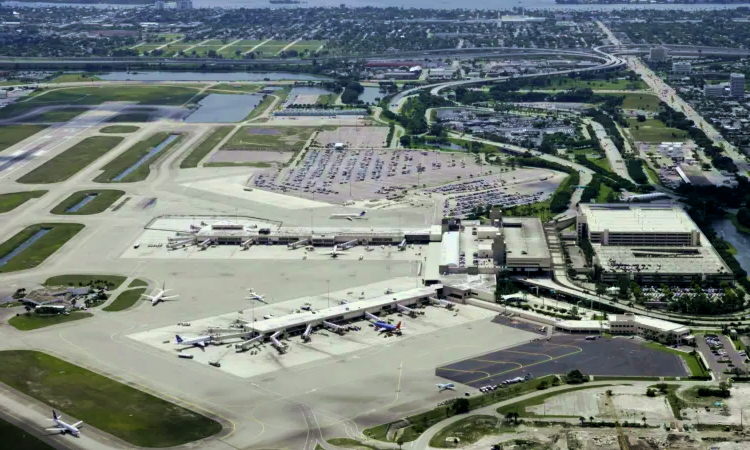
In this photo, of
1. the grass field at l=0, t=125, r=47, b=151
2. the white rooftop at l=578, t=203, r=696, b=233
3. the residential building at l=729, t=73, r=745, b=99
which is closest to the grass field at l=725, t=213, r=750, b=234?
the white rooftop at l=578, t=203, r=696, b=233

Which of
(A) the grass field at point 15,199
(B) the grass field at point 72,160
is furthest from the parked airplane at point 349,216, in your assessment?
(B) the grass field at point 72,160

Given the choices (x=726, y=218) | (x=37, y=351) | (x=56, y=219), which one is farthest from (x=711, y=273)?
(x=56, y=219)

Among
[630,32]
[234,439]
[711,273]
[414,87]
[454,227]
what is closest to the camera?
[234,439]

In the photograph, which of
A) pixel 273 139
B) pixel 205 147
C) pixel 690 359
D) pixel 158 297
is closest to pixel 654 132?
pixel 273 139

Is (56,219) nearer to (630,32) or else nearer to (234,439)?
(234,439)

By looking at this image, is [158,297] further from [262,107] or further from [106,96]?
[106,96]

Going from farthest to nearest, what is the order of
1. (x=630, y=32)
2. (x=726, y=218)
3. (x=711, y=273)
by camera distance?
(x=630, y=32) → (x=726, y=218) → (x=711, y=273)

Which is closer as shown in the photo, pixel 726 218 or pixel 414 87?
pixel 726 218
